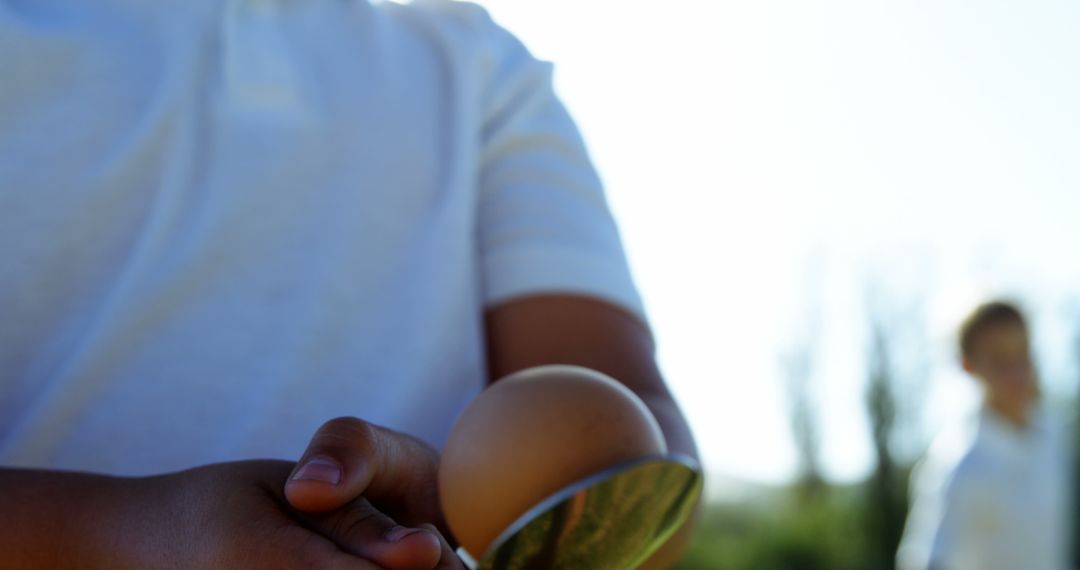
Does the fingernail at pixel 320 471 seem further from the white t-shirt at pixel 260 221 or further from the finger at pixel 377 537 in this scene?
Answer: the white t-shirt at pixel 260 221

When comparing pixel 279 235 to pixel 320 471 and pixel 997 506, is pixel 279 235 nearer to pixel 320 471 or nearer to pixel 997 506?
pixel 320 471

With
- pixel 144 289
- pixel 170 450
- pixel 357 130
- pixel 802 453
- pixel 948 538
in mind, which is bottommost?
pixel 802 453

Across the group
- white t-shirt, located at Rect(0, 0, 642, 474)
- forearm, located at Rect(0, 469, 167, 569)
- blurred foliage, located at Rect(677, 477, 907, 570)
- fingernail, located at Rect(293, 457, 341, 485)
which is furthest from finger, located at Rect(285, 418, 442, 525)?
blurred foliage, located at Rect(677, 477, 907, 570)

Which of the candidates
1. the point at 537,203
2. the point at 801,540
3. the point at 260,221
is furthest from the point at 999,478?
the point at 801,540

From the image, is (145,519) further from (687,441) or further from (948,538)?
(948,538)

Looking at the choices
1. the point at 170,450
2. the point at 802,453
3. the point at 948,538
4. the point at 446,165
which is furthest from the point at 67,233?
the point at 802,453

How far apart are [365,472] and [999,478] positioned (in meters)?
3.24

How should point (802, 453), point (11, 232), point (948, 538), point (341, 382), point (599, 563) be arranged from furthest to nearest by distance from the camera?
point (802, 453), point (948, 538), point (341, 382), point (11, 232), point (599, 563)

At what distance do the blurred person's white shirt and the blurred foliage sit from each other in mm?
8073

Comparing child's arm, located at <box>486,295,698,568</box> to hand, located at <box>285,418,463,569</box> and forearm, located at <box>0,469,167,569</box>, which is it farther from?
forearm, located at <box>0,469,167,569</box>

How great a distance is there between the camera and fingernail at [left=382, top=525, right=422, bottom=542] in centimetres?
53

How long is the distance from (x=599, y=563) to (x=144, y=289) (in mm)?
489

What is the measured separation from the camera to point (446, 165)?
1061mm

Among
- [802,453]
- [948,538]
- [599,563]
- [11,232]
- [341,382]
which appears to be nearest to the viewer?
[599,563]
